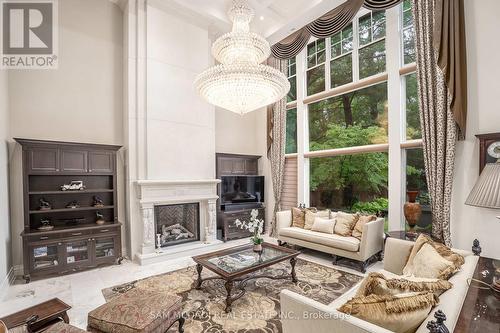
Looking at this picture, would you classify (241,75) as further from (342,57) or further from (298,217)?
(298,217)

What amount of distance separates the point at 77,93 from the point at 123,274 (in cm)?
334

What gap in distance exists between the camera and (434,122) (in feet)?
12.0

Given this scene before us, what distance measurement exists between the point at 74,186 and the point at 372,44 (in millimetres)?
6038

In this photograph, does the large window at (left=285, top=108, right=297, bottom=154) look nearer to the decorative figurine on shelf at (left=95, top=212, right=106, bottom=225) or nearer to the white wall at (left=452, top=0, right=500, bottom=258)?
the white wall at (left=452, top=0, right=500, bottom=258)

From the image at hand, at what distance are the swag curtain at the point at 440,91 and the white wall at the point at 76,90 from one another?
540cm

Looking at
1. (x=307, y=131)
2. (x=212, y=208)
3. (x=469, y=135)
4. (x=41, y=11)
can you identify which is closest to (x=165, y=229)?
(x=212, y=208)

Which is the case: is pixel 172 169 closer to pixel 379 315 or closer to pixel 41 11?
pixel 41 11

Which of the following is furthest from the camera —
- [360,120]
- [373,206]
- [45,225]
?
[360,120]

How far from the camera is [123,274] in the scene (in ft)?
13.3

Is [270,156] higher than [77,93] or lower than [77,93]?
lower

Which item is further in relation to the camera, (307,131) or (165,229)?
(307,131)

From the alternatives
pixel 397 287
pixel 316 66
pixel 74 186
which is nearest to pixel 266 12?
pixel 316 66

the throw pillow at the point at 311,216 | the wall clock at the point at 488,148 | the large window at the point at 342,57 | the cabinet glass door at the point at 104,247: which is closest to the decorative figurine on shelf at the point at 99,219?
the cabinet glass door at the point at 104,247

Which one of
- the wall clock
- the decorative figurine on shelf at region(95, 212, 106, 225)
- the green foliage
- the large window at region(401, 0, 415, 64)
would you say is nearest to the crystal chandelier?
the large window at region(401, 0, 415, 64)
